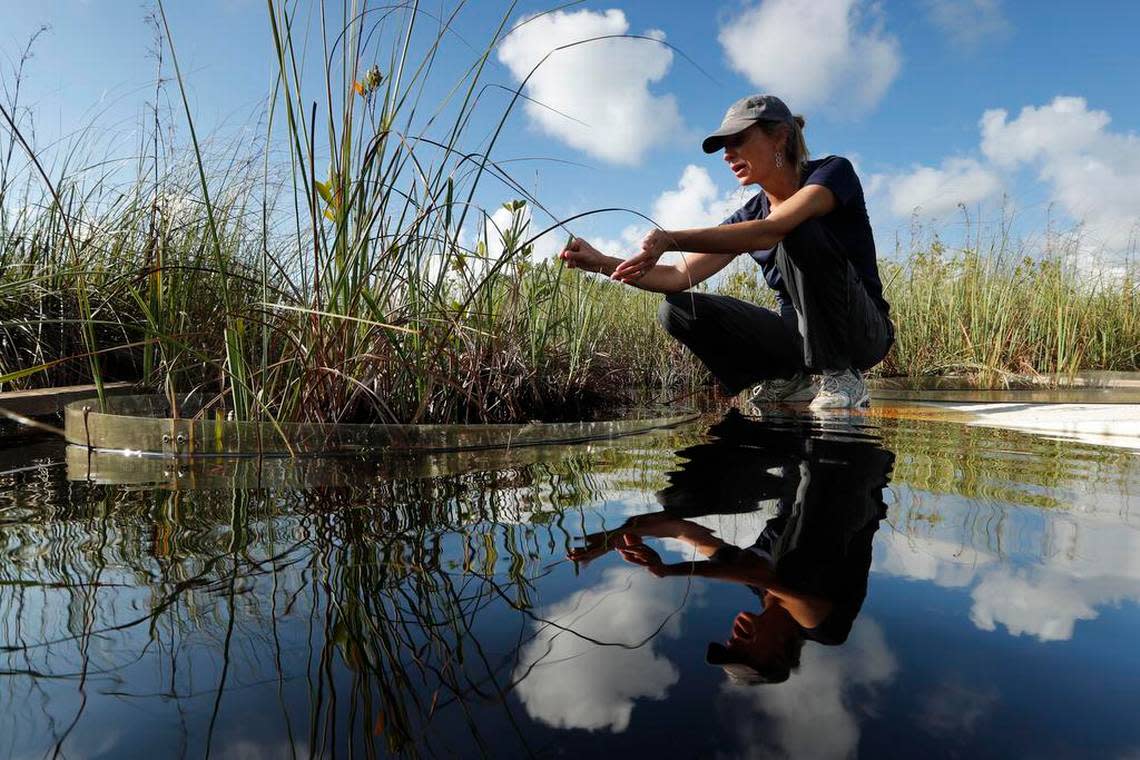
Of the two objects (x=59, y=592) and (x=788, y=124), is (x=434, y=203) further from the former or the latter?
(x=788, y=124)

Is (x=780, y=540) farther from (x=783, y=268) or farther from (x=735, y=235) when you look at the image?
(x=783, y=268)

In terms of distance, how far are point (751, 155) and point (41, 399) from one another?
2.95 meters

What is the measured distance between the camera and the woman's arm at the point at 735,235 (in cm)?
200

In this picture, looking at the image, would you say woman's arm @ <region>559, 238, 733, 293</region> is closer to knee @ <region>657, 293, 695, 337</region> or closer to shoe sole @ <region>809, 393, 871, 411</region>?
knee @ <region>657, 293, 695, 337</region>

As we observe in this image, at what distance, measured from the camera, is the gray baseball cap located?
8.86 feet

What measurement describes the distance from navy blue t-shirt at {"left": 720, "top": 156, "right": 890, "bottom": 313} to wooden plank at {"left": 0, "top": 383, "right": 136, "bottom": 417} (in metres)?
2.86

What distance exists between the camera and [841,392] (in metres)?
3.20

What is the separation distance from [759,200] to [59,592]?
10.1 feet

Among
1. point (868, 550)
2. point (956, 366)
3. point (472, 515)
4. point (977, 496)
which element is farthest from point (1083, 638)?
point (956, 366)

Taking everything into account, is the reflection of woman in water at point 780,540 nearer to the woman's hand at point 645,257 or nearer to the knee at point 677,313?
the woman's hand at point 645,257

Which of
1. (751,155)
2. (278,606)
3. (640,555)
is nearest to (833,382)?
(751,155)

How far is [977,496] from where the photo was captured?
1.38m

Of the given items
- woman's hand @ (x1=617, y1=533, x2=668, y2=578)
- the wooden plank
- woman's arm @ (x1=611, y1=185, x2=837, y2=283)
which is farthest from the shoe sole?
the wooden plank

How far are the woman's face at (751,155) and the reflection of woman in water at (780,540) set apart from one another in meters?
1.45
